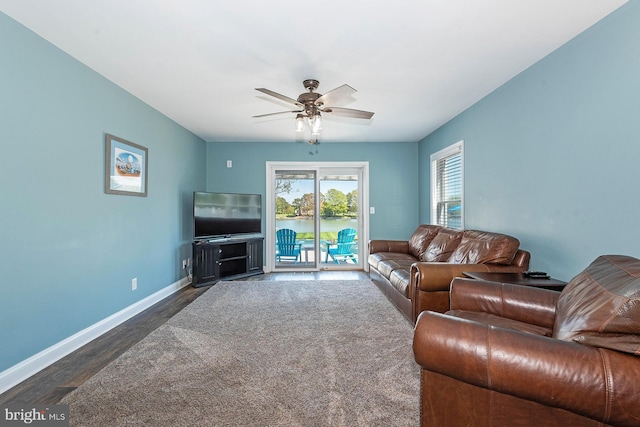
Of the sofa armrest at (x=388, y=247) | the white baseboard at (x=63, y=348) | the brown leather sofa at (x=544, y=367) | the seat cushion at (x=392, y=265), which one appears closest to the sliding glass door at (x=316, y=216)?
the sofa armrest at (x=388, y=247)

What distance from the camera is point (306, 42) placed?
2.28 metres

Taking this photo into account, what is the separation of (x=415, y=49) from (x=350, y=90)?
61cm

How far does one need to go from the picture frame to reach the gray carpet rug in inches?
57.8

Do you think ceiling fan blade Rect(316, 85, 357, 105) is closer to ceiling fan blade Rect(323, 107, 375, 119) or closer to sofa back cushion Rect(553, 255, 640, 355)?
ceiling fan blade Rect(323, 107, 375, 119)

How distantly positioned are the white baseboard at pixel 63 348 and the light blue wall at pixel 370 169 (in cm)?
269

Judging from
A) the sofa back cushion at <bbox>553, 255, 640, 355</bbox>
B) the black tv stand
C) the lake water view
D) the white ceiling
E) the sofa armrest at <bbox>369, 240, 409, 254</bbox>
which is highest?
the white ceiling

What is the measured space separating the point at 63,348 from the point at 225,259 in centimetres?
255

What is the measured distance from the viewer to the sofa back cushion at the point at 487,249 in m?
2.65

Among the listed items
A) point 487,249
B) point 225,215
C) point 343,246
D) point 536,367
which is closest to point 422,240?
point 487,249

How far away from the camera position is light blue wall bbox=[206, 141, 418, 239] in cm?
561

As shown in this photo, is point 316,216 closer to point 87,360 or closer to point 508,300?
point 87,360

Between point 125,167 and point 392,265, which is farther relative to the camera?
point 392,265

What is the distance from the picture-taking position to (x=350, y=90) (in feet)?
7.92

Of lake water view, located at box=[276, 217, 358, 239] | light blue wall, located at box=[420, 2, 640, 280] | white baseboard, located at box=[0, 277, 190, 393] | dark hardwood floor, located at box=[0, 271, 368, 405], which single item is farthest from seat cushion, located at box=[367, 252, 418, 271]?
white baseboard, located at box=[0, 277, 190, 393]
